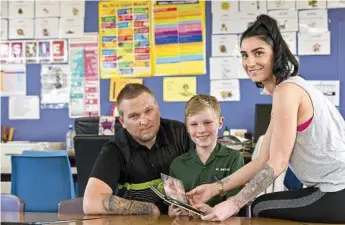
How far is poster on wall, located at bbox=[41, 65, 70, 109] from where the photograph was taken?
5527mm

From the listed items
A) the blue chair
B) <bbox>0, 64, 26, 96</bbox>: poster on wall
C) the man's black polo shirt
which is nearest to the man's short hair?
the man's black polo shirt

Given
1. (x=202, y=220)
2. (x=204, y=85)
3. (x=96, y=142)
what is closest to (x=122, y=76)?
(x=204, y=85)

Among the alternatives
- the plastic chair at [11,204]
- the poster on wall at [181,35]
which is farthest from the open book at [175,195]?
the poster on wall at [181,35]

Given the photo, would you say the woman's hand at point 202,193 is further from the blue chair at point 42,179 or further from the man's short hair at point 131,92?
the blue chair at point 42,179

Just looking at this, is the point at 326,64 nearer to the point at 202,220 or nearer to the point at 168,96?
the point at 168,96

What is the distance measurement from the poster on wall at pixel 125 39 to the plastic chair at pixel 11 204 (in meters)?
3.15

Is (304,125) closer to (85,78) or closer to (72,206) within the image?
(72,206)

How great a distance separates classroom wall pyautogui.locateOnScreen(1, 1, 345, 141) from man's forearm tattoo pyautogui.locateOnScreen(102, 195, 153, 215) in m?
3.16

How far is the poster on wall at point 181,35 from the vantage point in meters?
5.24

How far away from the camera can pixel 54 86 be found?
5.54 metres

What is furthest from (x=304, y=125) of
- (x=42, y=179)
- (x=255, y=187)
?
(x=42, y=179)

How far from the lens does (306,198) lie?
70.9 inches

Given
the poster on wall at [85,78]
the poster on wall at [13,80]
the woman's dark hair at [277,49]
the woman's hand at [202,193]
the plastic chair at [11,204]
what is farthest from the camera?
the poster on wall at [13,80]

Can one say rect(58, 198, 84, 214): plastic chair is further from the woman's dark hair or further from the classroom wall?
the classroom wall
